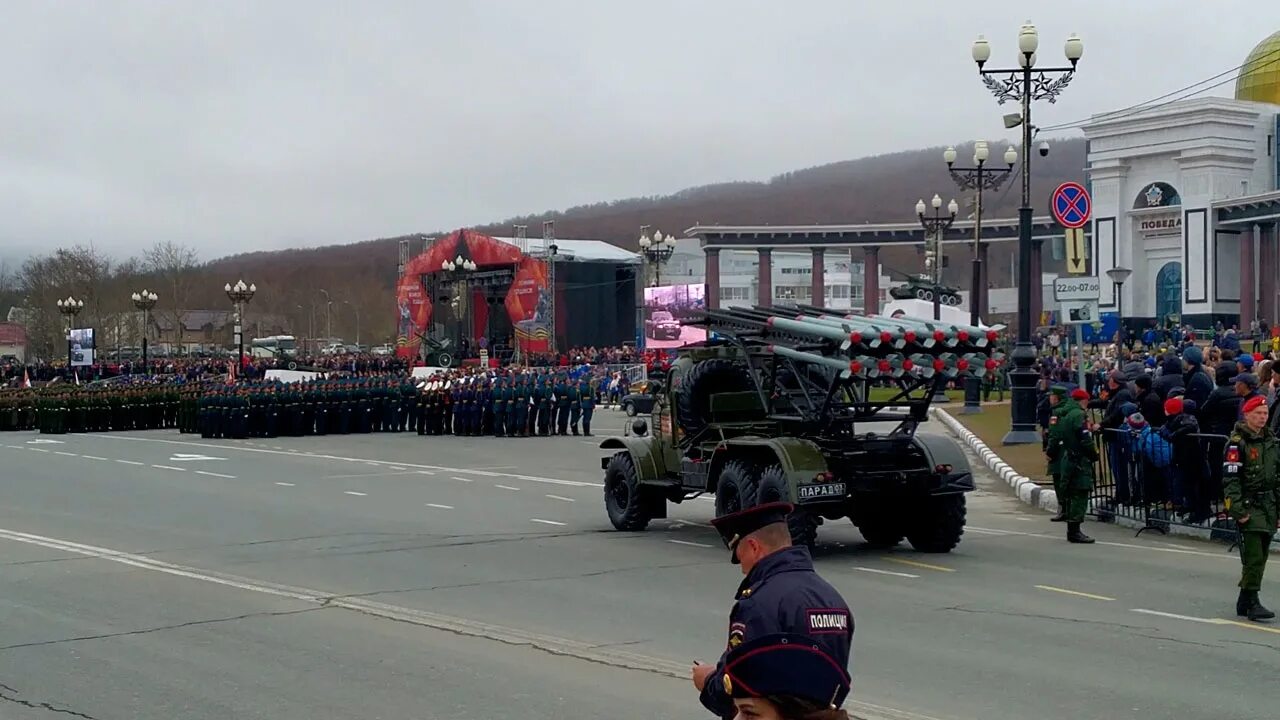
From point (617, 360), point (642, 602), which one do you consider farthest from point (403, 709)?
point (617, 360)

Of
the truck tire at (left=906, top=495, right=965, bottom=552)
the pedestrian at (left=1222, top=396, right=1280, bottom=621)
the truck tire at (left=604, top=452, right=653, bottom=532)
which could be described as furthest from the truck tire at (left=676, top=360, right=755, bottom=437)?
the pedestrian at (left=1222, top=396, right=1280, bottom=621)

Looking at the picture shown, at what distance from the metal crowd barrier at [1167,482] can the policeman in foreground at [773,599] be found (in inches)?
462

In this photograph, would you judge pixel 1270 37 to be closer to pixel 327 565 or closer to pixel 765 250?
pixel 765 250

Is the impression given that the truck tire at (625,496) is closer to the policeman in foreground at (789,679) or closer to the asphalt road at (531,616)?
the asphalt road at (531,616)

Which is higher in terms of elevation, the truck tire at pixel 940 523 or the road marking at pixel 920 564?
the truck tire at pixel 940 523

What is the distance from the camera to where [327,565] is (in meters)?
13.6

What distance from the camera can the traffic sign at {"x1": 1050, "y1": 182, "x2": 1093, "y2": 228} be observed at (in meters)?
21.5

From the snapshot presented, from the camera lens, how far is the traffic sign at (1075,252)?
846 inches

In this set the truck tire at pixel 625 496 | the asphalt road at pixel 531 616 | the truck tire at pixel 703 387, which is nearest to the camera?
the asphalt road at pixel 531 616

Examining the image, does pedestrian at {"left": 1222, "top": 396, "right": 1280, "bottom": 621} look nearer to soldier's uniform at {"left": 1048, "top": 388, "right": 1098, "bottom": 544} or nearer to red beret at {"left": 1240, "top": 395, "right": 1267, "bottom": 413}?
red beret at {"left": 1240, "top": 395, "right": 1267, "bottom": 413}

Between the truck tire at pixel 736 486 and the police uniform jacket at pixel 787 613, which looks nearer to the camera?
the police uniform jacket at pixel 787 613

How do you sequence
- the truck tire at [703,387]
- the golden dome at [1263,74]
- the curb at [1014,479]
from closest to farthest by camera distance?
the truck tire at [703,387]
the curb at [1014,479]
the golden dome at [1263,74]

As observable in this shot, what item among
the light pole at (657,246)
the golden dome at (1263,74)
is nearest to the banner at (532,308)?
the light pole at (657,246)

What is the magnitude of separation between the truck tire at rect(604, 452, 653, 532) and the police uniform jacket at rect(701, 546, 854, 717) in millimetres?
12107
